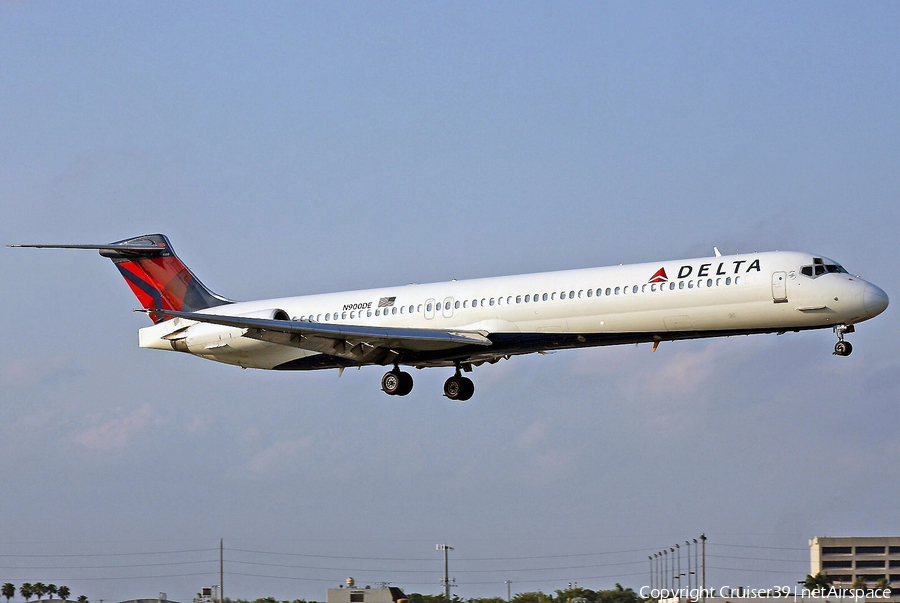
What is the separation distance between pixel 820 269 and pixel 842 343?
6.50ft

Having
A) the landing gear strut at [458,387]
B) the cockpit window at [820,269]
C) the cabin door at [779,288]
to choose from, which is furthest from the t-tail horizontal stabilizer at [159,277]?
the cockpit window at [820,269]

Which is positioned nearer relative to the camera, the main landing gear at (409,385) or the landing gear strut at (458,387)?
the main landing gear at (409,385)

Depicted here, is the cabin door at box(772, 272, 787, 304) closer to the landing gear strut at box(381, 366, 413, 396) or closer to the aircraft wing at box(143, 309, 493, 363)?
the aircraft wing at box(143, 309, 493, 363)

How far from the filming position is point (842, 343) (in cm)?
3094

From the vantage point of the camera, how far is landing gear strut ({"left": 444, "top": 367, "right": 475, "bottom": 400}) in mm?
38469

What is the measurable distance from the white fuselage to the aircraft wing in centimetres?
69

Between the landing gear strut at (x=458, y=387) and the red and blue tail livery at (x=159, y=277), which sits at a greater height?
the red and blue tail livery at (x=159, y=277)

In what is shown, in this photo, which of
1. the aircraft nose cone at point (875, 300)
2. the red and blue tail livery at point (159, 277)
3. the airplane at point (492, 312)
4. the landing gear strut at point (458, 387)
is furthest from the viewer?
the red and blue tail livery at point (159, 277)

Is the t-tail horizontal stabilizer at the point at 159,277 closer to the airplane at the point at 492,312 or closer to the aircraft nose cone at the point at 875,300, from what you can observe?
the airplane at the point at 492,312

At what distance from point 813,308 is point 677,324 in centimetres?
343

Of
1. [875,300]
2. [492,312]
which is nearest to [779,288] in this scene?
[875,300]

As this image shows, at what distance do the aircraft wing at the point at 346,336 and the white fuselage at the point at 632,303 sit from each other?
0.69 m

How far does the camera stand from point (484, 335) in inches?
1350

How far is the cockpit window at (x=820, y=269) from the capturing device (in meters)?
30.8
